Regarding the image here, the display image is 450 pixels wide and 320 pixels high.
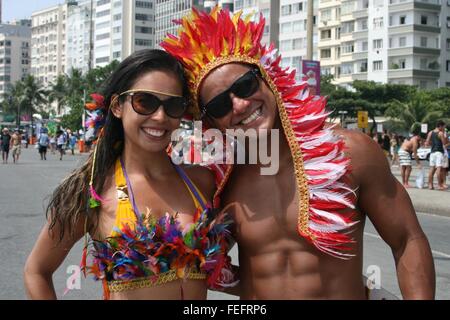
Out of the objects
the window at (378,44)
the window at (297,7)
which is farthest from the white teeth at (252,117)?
the window at (297,7)

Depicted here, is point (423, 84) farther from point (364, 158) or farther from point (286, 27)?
point (364, 158)

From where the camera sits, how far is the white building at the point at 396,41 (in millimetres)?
70500

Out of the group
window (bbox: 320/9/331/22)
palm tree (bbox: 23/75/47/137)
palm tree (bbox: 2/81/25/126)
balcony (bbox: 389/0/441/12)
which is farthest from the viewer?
palm tree (bbox: 23/75/47/137)

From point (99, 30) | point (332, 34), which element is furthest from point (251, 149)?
point (99, 30)

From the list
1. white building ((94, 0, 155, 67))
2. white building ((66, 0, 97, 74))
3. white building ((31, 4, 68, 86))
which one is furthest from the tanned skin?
white building ((31, 4, 68, 86))

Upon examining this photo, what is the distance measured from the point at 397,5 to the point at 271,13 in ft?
62.3

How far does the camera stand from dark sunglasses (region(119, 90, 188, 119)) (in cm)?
297

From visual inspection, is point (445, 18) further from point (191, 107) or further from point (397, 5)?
point (191, 107)

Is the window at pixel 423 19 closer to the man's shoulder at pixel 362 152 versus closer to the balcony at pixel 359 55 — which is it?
the balcony at pixel 359 55

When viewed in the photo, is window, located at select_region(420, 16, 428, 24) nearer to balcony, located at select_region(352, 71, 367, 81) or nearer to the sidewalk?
balcony, located at select_region(352, 71, 367, 81)

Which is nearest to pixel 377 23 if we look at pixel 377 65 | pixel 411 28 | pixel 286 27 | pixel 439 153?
pixel 377 65

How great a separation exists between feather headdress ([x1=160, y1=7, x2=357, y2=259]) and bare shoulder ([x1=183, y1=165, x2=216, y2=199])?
0.05 m
